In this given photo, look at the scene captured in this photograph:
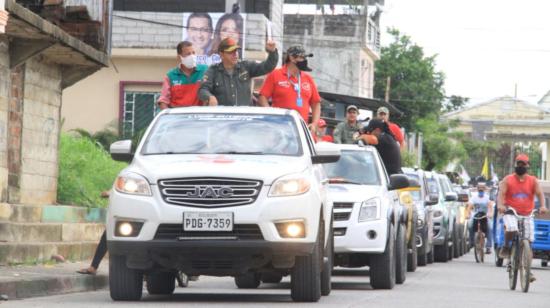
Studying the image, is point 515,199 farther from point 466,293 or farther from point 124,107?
point 124,107

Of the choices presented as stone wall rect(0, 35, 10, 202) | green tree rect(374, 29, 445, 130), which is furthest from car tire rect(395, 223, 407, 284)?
green tree rect(374, 29, 445, 130)

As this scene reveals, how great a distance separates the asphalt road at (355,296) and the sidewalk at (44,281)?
8.7 inches

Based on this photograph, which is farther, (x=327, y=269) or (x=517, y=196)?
(x=517, y=196)

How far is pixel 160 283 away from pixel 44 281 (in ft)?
3.77

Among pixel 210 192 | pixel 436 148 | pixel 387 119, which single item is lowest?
pixel 210 192

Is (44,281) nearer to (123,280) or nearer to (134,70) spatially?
(123,280)

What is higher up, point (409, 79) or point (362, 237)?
point (409, 79)

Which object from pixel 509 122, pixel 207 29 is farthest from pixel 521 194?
pixel 509 122

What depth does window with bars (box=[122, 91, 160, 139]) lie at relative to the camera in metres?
42.1

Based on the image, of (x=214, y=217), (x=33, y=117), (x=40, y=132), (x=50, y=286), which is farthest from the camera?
(x=40, y=132)

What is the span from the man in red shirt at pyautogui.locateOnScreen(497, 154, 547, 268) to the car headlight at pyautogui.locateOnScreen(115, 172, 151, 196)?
752 centimetres

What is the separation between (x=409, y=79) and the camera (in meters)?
93.6

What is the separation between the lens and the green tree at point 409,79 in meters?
92.2

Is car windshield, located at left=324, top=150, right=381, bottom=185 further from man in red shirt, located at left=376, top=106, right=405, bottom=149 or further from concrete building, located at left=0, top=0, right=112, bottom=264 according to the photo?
concrete building, located at left=0, top=0, right=112, bottom=264
